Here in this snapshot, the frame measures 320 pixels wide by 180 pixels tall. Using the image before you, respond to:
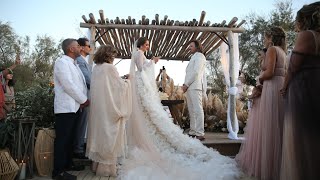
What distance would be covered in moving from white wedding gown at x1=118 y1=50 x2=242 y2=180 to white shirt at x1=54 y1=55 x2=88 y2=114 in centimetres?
116

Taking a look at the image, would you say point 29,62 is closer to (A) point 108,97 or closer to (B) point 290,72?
(A) point 108,97

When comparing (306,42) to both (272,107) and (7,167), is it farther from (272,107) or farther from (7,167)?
(7,167)

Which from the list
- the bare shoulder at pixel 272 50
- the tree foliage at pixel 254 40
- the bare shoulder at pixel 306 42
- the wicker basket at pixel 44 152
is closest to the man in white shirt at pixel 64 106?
the wicker basket at pixel 44 152

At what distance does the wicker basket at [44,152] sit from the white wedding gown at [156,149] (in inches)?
41.8

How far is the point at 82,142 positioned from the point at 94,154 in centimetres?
84

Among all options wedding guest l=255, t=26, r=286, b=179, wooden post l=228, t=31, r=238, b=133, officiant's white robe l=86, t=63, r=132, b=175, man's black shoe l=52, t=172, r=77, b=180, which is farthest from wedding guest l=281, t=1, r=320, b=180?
wooden post l=228, t=31, r=238, b=133

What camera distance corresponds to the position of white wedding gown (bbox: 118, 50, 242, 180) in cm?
448

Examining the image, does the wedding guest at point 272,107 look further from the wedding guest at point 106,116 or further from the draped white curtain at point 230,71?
the draped white curtain at point 230,71

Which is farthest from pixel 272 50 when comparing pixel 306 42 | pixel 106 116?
pixel 106 116

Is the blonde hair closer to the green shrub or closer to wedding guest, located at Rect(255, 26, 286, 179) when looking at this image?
wedding guest, located at Rect(255, 26, 286, 179)

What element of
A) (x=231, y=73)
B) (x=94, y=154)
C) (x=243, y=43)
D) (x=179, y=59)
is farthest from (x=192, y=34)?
Result: (x=243, y=43)

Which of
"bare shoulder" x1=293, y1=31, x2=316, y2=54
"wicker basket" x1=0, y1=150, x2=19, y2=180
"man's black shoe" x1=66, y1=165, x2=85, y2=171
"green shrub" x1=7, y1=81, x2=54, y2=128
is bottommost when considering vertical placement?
"man's black shoe" x1=66, y1=165, x2=85, y2=171

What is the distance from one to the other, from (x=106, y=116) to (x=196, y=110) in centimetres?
267

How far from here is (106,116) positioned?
4.47 m
